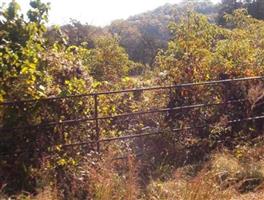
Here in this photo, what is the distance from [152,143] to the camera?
842cm

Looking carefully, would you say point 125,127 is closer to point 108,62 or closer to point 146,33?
point 108,62

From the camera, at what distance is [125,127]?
8.58 meters

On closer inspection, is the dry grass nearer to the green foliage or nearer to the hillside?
the green foliage

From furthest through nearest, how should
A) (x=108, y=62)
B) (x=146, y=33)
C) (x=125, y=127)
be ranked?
(x=146, y=33)
(x=108, y=62)
(x=125, y=127)

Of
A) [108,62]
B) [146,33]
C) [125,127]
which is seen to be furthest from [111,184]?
[146,33]

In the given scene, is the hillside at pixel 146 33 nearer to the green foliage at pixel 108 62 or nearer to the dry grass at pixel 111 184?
the green foliage at pixel 108 62

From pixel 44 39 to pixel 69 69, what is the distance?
24.3 inches

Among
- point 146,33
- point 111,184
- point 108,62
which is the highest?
point 146,33

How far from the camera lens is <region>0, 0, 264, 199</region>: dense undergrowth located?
612cm

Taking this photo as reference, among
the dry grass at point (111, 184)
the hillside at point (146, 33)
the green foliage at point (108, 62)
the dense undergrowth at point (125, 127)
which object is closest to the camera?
the dry grass at point (111, 184)

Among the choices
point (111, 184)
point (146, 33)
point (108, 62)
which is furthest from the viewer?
point (146, 33)

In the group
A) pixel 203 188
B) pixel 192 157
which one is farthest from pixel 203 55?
pixel 203 188

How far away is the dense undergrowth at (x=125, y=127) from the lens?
6125mm

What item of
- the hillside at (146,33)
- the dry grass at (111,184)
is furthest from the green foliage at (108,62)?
the dry grass at (111,184)
